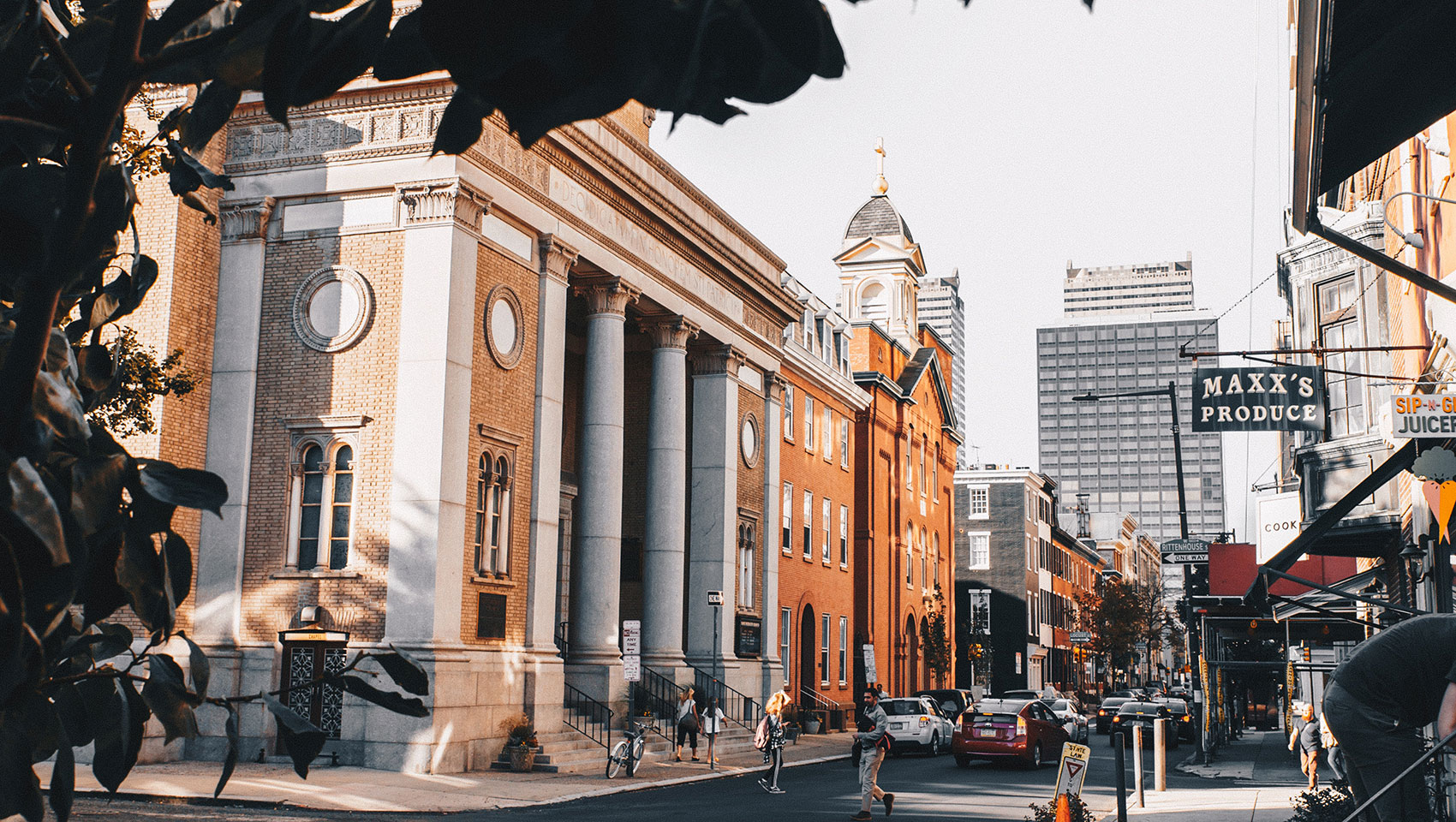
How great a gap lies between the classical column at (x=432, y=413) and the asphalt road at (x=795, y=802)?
4.79 meters

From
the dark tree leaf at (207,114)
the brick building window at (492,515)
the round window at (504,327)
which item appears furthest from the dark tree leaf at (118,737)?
the round window at (504,327)

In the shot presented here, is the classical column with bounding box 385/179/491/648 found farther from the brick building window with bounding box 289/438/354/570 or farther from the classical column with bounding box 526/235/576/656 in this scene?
the classical column with bounding box 526/235/576/656

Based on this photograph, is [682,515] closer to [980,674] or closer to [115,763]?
[115,763]

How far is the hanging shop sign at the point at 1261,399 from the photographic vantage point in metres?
18.6

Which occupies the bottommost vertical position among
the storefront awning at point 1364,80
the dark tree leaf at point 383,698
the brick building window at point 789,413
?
the dark tree leaf at point 383,698

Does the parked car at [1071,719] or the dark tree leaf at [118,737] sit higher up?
the dark tree leaf at [118,737]

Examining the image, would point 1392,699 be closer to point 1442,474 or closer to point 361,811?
point 1442,474

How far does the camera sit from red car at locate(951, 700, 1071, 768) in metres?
28.9

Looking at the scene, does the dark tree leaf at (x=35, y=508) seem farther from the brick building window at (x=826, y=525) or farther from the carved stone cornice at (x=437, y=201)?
the brick building window at (x=826, y=525)

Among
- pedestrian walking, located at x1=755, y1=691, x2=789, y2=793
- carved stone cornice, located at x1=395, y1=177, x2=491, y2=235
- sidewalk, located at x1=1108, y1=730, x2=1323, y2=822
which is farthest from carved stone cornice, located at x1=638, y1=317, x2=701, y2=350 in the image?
sidewalk, located at x1=1108, y1=730, x2=1323, y2=822

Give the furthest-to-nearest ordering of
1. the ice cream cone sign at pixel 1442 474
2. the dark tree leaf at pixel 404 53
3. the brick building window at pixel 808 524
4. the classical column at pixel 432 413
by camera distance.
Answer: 1. the brick building window at pixel 808 524
2. the classical column at pixel 432 413
3. the ice cream cone sign at pixel 1442 474
4. the dark tree leaf at pixel 404 53

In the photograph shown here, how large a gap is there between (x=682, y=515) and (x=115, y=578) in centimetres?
3009

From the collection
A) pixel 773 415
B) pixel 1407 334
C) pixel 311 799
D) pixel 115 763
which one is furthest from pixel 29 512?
pixel 773 415

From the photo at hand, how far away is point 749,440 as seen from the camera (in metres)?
37.8
